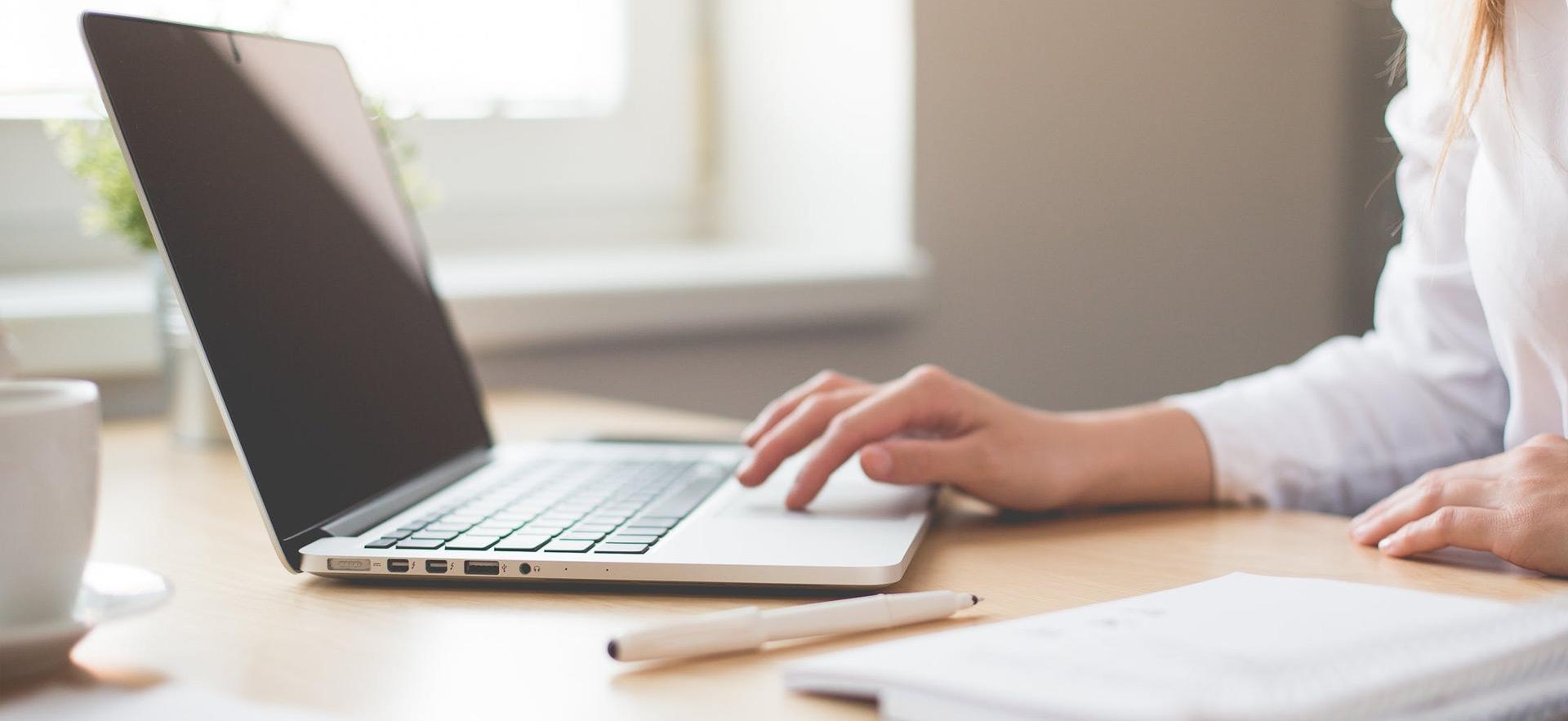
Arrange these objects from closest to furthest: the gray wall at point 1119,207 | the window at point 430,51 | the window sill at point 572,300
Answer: the window sill at point 572,300, the window at point 430,51, the gray wall at point 1119,207

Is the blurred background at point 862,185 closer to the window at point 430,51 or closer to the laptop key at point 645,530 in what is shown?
the window at point 430,51

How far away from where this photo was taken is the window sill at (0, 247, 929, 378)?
1134mm

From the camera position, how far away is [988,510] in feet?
2.48

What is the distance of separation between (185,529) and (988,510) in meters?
0.43

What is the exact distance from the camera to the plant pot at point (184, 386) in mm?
999

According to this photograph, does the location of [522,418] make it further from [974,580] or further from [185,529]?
[974,580]

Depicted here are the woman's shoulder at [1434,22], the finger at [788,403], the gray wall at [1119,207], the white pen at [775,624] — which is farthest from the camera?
the gray wall at [1119,207]

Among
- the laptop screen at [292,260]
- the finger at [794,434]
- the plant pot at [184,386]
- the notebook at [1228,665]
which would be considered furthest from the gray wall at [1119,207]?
the notebook at [1228,665]

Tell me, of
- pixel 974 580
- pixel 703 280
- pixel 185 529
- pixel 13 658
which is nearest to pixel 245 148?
pixel 185 529

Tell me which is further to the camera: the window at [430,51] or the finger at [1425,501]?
the window at [430,51]

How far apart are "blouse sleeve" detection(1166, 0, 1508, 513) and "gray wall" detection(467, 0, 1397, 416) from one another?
701 mm

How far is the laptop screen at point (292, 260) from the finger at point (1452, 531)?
0.48m

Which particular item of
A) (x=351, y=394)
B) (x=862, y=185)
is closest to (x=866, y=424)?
(x=351, y=394)

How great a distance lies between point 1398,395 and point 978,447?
295mm
